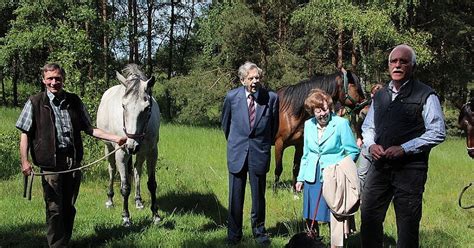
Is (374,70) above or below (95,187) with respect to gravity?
above

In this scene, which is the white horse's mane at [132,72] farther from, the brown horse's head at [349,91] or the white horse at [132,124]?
the brown horse's head at [349,91]

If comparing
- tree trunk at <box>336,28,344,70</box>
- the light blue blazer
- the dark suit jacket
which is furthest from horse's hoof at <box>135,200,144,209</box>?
tree trunk at <box>336,28,344,70</box>

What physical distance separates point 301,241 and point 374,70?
18.4 meters

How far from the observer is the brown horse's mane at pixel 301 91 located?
7.75 m

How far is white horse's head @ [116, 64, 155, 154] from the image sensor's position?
535cm

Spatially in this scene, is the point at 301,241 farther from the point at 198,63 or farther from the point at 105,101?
the point at 198,63

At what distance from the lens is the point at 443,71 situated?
23.7 meters

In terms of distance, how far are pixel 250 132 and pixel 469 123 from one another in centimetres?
317

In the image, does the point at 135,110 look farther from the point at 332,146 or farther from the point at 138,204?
the point at 332,146

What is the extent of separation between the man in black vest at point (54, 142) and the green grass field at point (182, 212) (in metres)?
0.73

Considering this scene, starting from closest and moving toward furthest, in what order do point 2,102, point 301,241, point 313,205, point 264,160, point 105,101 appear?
1. point 301,241
2. point 313,205
3. point 264,160
4. point 105,101
5. point 2,102

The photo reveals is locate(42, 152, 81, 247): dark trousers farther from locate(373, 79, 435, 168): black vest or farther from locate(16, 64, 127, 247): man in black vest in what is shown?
locate(373, 79, 435, 168): black vest

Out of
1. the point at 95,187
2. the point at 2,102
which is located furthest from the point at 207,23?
the point at 2,102

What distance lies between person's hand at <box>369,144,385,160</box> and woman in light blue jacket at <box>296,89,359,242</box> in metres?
0.65
